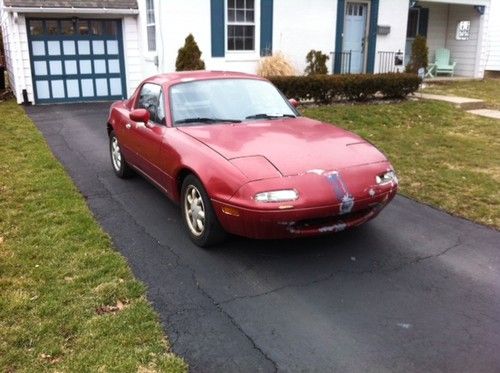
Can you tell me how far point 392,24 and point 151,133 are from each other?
13131mm

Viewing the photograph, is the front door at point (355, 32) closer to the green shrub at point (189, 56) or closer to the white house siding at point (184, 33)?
the white house siding at point (184, 33)

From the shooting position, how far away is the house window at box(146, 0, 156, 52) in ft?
45.5

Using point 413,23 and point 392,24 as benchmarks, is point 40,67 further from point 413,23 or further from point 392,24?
point 413,23

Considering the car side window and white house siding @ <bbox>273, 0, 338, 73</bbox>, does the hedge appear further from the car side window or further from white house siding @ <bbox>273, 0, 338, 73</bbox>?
the car side window

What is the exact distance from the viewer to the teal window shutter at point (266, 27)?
13930 mm

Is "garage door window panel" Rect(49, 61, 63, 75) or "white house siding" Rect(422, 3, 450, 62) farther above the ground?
"white house siding" Rect(422, 3, 450, 62)

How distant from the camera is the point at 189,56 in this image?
1311cm

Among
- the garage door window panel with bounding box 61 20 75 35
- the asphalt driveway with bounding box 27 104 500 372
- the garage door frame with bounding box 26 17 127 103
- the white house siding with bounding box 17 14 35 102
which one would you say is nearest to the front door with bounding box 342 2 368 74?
the garage door frame with bounding box 26 17 127 103

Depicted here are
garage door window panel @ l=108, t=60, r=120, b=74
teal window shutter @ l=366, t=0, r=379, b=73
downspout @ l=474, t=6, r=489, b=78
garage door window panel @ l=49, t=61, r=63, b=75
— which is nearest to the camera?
garage door window panel @ l=49, t=61, r=63, b=75

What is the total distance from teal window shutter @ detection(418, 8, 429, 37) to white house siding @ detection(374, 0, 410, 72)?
4.80 m

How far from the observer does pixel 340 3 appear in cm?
1506

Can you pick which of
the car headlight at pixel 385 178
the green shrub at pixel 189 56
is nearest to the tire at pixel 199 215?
the car headlight at pixel 385 178

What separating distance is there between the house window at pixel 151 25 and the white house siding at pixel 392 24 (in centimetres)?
706

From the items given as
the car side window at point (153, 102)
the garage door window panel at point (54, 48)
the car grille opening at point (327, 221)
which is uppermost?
the garage door window panel at point (54, 48)
